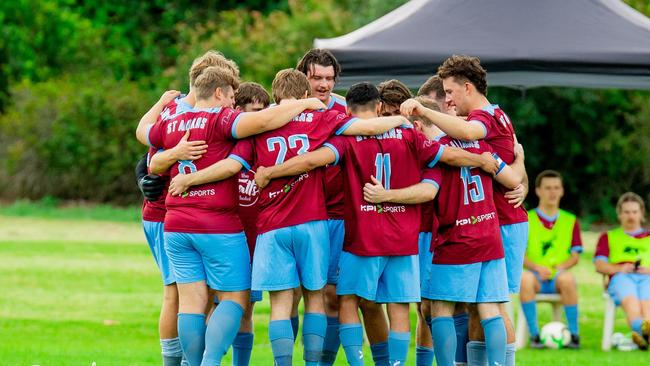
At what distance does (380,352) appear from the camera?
7.84 metres

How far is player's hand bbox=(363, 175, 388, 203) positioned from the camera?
7391 millimetres

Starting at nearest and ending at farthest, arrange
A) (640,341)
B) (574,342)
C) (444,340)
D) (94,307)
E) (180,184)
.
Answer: (180,184), (444,340), (640,341), (574,342), (94,307)

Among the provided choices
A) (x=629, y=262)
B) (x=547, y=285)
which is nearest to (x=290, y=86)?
(x=547, y=285)

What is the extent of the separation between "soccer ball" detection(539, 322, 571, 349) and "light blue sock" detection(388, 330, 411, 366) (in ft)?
12.7

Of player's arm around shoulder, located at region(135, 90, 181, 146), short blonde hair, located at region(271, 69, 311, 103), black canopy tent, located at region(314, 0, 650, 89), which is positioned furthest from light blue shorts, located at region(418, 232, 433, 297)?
black canopy tent, located at region(314, 0, 650, 89)

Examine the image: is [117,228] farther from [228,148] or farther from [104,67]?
[228,148]

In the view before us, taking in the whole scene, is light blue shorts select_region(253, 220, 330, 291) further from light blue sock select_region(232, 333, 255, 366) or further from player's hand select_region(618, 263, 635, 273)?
player's hand select_region(618, 263, 635, 273)

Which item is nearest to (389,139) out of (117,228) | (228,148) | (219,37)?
(228,148)

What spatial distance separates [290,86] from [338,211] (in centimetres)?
87

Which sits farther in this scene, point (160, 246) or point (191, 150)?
point (160, 246)

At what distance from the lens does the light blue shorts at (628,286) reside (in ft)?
36.5

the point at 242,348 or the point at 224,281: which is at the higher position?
the point at 224,281

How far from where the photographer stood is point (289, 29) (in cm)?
2936

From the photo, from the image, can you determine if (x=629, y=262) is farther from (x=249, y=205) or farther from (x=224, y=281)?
(x=224, y=281)
